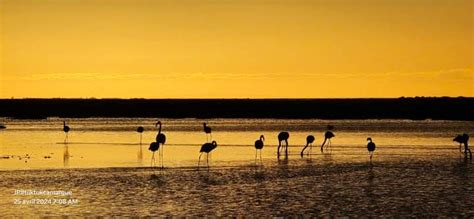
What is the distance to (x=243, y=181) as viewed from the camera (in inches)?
850

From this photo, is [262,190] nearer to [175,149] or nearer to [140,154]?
[140,154]

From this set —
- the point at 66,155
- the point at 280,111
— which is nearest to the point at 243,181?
the point at 66,155

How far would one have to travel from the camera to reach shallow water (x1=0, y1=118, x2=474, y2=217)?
1712cm

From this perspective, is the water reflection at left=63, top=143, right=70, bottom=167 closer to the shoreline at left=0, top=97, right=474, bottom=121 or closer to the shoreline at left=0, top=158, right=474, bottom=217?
the shoreline at left=0, top=158, right=474, bottom=217

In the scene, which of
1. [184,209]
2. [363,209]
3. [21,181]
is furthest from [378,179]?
[21,181]

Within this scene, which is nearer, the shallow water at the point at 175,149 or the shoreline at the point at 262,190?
the shoreline at the point at 262,190

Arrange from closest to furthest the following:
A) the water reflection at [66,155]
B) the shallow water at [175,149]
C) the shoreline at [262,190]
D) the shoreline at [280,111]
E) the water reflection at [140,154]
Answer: the shoreline at [262,190] → the water reflection at [66,155] → the shallow water at [175,149] → the water reflection at [140,154] → the shoreline at [280,111]

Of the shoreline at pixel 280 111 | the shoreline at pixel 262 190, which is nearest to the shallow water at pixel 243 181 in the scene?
the shoreline at pixel 262 190

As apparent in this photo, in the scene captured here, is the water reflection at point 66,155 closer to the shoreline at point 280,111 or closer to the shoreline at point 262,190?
the shoreline at point 262,190

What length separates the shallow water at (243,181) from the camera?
1712 cm

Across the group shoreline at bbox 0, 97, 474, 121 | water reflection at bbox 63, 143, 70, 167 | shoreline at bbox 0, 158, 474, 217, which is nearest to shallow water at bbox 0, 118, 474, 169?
water reflection at bbox 63, 143, 70, 167

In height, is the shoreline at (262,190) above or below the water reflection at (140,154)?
below

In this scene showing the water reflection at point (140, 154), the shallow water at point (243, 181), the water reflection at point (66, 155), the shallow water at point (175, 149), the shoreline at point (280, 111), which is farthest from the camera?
the shoreline at point (280, 111)

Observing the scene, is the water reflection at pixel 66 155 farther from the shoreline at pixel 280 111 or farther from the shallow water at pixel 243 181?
the shoreline at pixel 280 111
